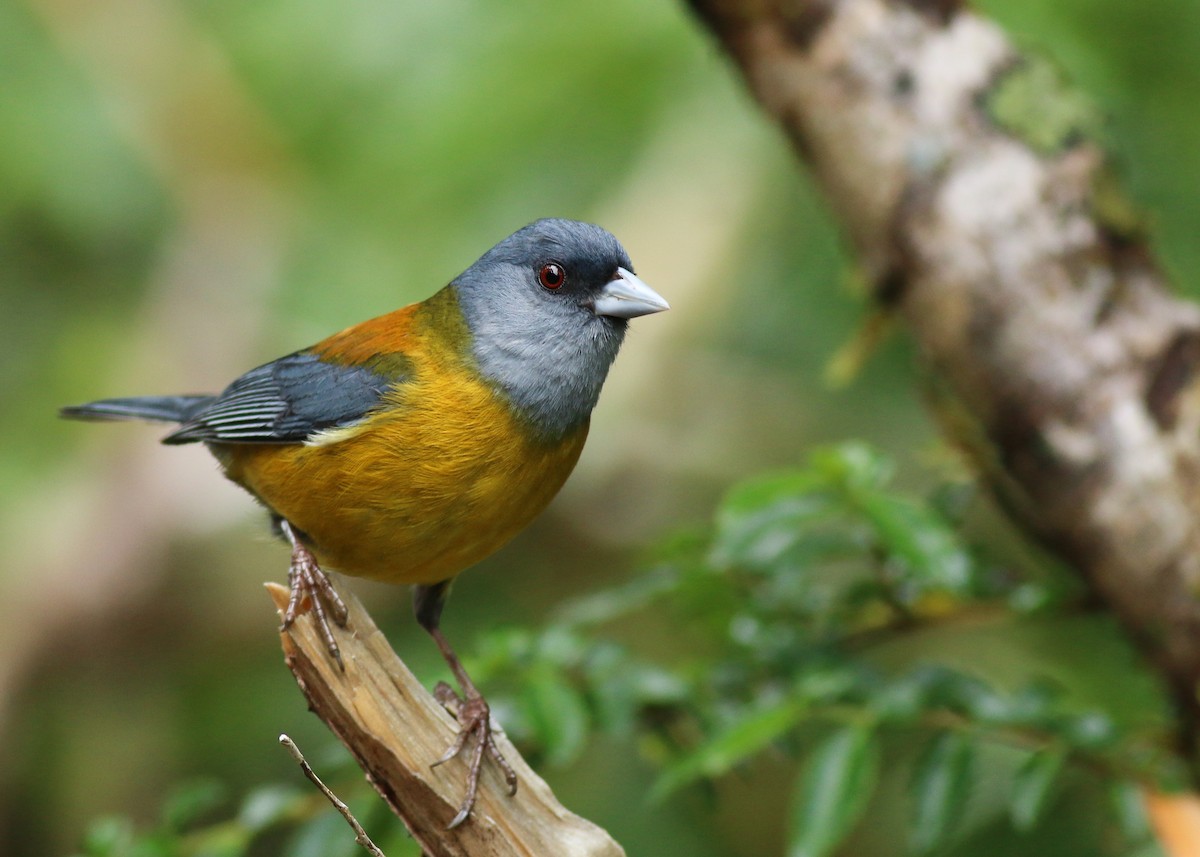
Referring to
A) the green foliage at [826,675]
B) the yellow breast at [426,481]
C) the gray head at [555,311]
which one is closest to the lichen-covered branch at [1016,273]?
the green foliage at [826,675]

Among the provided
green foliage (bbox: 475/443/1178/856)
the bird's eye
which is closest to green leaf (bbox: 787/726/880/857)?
green foliage (bbox: 475/443/1178/856)

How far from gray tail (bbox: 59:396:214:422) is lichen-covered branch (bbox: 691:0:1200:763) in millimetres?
2056

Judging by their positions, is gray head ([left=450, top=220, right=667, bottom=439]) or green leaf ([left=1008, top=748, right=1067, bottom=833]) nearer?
green leaf ([left=1008, top=748, right=1067, bottom=833])

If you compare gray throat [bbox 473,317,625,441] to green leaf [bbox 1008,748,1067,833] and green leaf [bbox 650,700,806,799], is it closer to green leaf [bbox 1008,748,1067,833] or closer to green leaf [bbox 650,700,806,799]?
green leaf [bbox 650,700,806,799]

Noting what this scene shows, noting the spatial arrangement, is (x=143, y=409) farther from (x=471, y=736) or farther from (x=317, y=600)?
(x=471, y=736)

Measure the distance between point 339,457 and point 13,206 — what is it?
4.77 metres

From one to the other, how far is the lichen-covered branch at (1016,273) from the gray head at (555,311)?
2.88ft

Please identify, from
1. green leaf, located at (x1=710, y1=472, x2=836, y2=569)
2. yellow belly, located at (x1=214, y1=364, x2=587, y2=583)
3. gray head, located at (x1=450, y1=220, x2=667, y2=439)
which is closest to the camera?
yellow belly, located at (x1=214, y1=364, x2=587, y2=583)

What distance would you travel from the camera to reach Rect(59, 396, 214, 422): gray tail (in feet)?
13.6

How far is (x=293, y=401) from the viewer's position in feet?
11.6

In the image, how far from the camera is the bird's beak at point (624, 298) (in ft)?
11.3

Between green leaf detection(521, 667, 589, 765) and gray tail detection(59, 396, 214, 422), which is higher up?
gray tail detection(59, 396, 214, 422)

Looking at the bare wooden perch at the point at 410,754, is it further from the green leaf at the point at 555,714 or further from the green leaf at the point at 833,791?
the green leaf at the point at 833,791

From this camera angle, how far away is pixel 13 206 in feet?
23.3
